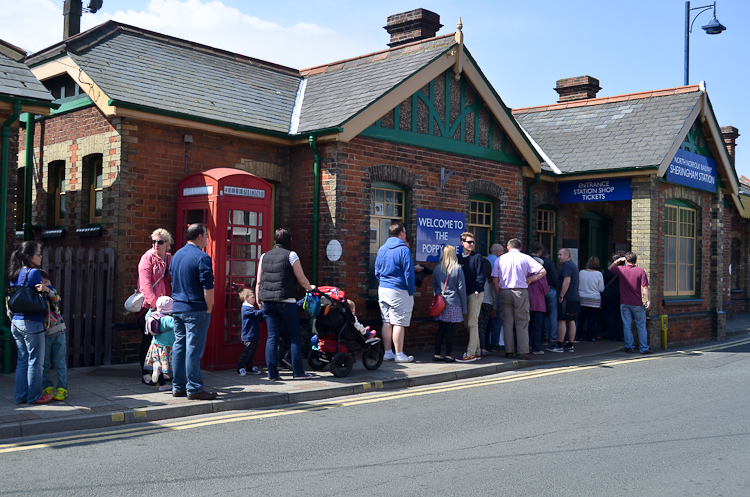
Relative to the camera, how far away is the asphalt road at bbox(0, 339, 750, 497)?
5.12 m

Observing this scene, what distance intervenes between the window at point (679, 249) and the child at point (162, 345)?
1261 centimetres

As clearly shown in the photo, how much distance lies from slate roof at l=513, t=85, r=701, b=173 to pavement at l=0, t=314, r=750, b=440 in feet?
20.4

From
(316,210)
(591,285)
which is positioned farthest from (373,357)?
(591,285)

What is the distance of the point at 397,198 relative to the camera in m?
13.2

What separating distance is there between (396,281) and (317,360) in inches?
71.1

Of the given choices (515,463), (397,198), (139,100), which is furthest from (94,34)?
(515,463)

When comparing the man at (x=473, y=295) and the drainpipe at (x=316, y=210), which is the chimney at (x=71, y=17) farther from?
the man at (x=473, y=295)

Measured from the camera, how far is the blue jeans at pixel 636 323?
14227mm

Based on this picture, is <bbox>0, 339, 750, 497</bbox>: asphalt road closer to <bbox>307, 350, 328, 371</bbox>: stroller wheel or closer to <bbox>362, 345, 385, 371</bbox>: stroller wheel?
<bbox>362, 345, 385, 371</bbox>: stroller wheel

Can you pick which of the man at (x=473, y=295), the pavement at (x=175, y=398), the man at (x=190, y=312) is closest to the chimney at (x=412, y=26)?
the man at (x=473, y=295)

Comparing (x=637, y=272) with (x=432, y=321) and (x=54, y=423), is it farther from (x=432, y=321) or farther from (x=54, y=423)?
(x=54, y=423)

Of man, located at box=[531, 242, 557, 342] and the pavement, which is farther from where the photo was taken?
man, located at box=[531, 242, 557, 342]

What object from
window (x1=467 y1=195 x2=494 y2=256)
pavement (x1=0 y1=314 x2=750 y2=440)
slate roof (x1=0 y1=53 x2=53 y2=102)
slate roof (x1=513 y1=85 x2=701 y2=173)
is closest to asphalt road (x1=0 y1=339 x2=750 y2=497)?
pavement (x1=0 y1=314 x2=750 y2=440)

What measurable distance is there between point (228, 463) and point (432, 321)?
8.16 m
